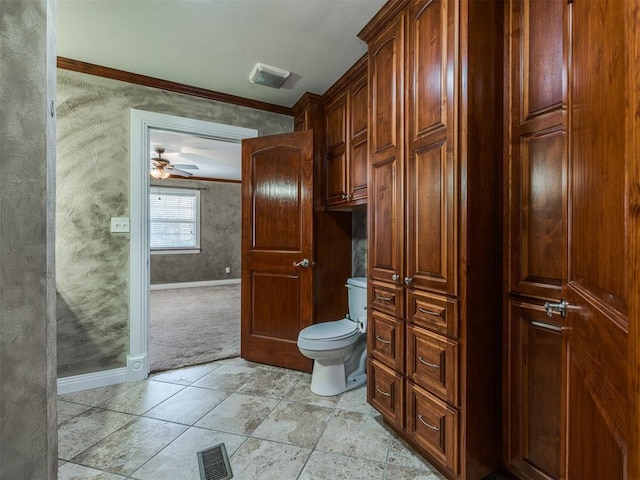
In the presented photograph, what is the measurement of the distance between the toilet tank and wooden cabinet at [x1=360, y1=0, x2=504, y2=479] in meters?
0.70

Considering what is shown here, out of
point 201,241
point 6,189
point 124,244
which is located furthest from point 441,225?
point 201,241

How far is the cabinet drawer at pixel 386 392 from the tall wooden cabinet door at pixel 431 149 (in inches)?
22.4

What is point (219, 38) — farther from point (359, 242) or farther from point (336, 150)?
point (359, 242)

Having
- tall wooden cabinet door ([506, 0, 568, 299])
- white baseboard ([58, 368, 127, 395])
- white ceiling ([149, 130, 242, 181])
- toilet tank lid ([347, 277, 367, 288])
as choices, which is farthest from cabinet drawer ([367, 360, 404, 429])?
white ceiling ([149, 130, 242, 181])

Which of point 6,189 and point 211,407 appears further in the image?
point 211,407

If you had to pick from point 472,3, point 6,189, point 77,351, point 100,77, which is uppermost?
point 100,77

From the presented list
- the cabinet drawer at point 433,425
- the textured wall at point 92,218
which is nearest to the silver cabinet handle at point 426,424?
the cabinet drawer at point 433,425

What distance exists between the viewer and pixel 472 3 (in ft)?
3.96

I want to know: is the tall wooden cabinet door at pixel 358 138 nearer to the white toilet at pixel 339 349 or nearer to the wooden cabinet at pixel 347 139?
the wooden cabinet at pixel 347 139

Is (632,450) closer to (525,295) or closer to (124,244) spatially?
(525,295)

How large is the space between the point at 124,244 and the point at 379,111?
2151mm

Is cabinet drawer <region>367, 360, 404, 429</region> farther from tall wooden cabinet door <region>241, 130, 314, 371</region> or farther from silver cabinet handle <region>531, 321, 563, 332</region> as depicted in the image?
tall wooden cabinet door <region>241, 130, 314, 371</region>

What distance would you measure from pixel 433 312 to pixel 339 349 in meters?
0.91

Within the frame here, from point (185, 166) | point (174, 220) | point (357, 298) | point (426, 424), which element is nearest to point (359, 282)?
point (357, 298)
